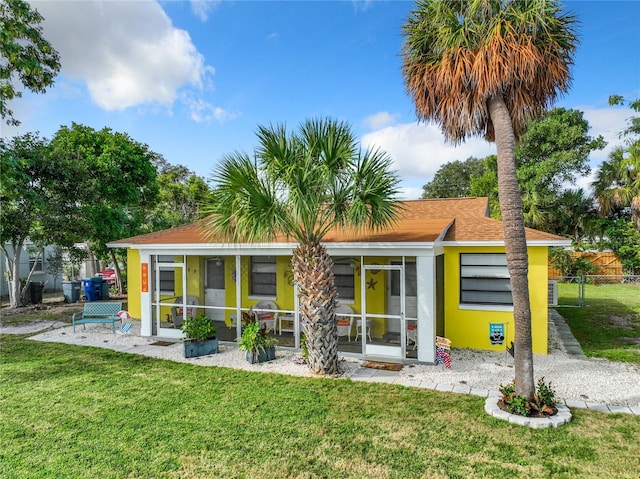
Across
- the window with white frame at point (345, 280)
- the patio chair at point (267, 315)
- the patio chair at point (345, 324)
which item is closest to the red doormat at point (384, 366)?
the patio chair at point (345, 324)

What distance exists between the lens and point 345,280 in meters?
12.6

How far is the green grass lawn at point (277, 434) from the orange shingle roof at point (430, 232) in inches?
145

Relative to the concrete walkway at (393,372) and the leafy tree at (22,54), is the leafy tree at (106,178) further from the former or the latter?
the concrete walkway at (393,372)

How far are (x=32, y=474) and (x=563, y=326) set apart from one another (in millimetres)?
14894

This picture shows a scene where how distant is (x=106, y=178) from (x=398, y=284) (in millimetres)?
15895

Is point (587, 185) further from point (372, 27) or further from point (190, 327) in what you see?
point (190, 327)

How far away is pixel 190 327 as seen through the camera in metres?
10.3

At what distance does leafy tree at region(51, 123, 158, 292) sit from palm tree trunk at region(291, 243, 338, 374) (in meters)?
12.8

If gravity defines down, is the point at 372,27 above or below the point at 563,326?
above

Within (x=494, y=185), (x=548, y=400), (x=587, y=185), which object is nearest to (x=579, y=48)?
(x=548, y=400)

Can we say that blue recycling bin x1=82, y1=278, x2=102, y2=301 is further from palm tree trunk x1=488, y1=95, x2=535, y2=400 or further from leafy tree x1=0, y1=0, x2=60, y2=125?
palm tree trunk x1=488, y1=95, x2=535, y2=400

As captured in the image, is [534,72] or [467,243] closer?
[534,72]

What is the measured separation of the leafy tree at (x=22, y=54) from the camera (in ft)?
38.5

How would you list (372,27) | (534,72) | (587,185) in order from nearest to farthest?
(534,72), (372,27), (587,185)
